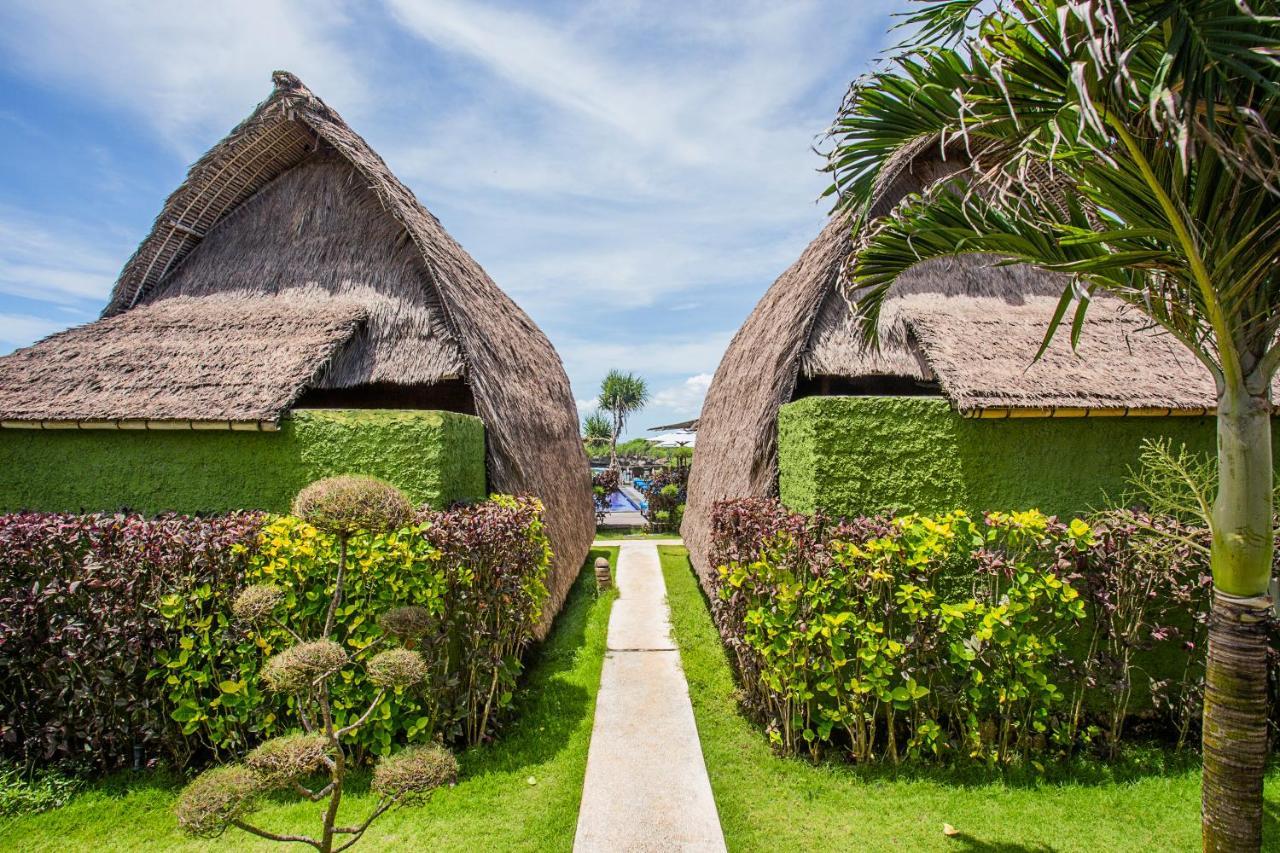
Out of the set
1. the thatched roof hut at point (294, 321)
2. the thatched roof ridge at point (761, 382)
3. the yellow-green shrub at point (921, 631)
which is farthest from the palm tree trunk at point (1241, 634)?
the thatched roof hut at point (294, 321)

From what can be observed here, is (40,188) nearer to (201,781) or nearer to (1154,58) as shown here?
(201,781)

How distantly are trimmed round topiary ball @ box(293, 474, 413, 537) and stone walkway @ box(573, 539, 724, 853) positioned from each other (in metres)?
2.22

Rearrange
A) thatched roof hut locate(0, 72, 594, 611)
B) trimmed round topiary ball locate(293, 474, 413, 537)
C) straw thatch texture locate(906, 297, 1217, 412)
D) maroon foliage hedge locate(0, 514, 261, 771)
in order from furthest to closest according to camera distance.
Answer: thatched roof hut locate(0, 72, 594, 611) < straw thatch texture locate(906, 297, 1217, 412) < maroon foliage hedge locate(0, 514, 261, 771) < trimmed round topiary ball locate(293, 474, 413, 537)

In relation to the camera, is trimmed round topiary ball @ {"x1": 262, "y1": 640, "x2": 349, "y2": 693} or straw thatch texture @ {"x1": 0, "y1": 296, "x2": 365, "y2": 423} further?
straw thatch texture @ {"x1": 0, "y1": 296, "x2": 365, "y2": 423}

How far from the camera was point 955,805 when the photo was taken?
383 centimetres

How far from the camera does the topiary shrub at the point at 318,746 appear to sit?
212 cm

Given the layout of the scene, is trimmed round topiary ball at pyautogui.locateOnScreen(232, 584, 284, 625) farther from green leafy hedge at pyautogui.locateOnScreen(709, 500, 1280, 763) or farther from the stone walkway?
green leafy hedge at pyautogui.locateOnScreen(709, 500, 1280, 763)

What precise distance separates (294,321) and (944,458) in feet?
22.6

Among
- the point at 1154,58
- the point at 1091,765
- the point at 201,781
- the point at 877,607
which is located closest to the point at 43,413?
the point at 201,781

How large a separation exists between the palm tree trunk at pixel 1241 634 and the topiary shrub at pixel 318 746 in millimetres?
3406

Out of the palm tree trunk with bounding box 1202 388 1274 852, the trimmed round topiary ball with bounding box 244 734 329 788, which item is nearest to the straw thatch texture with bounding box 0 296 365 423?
the trimmed round topiary ball with bounding box 244 734 329 788

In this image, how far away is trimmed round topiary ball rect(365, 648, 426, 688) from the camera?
2.65 metres

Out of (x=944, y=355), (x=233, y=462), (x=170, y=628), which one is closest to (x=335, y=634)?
(x=170, y=628)

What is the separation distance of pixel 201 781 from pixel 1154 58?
4.71 meters
